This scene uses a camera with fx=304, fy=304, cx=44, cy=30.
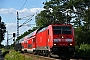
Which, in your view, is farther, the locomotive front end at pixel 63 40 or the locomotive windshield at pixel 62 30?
the locomotive windshield at pixel 62 30

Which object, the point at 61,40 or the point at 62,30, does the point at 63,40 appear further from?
the point at 62,30

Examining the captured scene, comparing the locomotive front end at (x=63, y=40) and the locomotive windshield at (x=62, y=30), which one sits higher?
the locomotive windshield at (x=62, y=30)

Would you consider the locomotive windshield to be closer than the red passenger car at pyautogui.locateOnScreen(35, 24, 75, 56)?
No

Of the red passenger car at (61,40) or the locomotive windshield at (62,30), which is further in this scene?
the locomotive windshield at (62,30)

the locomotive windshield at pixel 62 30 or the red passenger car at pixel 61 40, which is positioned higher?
the locomotive windshield at pixel 62 30

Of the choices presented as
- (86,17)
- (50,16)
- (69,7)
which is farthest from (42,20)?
(86,17)

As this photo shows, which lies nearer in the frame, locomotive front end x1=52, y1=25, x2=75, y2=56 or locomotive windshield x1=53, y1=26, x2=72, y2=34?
locomotive front end x1=52, y1=25, x2=75, y2=56

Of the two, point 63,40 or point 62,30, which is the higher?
point 62,30

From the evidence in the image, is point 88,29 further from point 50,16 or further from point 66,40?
point 66,40

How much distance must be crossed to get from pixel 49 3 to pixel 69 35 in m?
42.3

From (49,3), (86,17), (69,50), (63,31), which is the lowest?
(69,50)

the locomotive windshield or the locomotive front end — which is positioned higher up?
the locomotive windshield

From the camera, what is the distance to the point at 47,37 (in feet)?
98.0

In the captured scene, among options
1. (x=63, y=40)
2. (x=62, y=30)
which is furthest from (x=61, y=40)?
(x=62, y=30)
